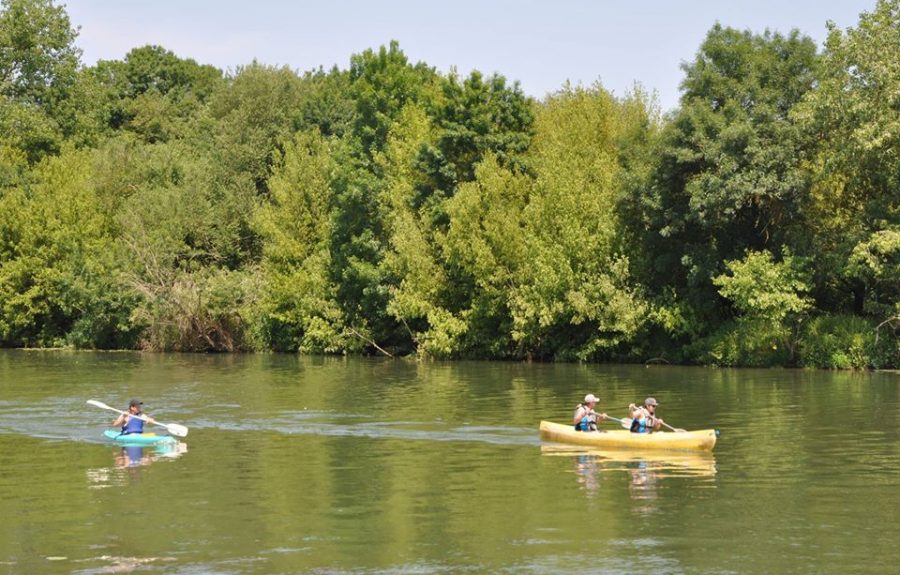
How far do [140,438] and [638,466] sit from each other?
13811mm

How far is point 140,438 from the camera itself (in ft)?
115

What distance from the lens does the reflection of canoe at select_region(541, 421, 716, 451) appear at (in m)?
32.0

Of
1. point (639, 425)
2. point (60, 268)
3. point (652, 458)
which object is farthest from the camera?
point (60, 268)

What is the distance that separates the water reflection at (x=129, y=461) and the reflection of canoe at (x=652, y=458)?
32.9 feet

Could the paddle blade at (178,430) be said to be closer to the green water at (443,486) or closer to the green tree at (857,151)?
the green water at (443,486)

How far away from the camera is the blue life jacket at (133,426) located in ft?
117

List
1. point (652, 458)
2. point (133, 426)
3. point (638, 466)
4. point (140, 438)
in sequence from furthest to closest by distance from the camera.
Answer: point (133, 426) < point (140, 438) < point (652, 458) < point (638, 466)

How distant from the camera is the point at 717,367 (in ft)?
207

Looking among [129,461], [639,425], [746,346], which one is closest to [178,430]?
[129,461]

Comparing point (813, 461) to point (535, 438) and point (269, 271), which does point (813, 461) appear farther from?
point (269, 271)

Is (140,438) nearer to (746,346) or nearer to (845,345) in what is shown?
(746,346)

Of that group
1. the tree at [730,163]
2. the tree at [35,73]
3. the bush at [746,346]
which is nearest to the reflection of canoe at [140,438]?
the tree at [730,163]

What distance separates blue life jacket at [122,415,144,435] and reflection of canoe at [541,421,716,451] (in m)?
11.3

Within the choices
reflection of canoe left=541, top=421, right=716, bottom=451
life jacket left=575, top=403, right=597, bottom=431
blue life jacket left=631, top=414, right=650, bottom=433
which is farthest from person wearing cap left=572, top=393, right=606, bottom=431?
blue life jacket left=631, top=414, right=650, bottom=433
